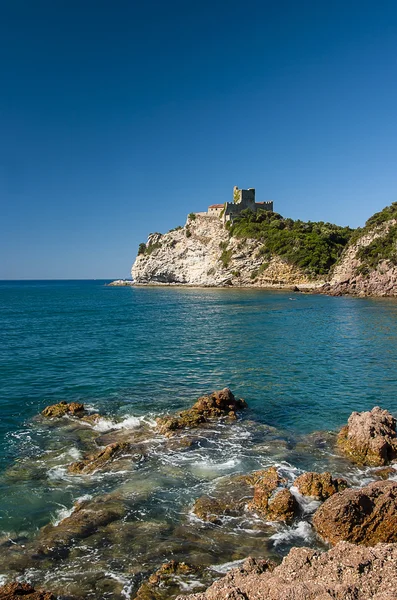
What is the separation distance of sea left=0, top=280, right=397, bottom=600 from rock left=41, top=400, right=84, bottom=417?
0.64m

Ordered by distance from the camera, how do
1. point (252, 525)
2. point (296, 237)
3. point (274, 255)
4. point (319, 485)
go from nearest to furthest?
point (252, 525) → point (319, 485) → point (274, 255) → point (296, 237)

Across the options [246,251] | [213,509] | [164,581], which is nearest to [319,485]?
[213,509]

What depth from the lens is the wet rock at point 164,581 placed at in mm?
7922

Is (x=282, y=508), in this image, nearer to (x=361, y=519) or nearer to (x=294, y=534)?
(x=294, y=534)

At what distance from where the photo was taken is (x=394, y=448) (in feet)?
48.0

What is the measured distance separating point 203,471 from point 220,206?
13092cm

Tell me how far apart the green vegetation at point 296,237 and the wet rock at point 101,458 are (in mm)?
92379

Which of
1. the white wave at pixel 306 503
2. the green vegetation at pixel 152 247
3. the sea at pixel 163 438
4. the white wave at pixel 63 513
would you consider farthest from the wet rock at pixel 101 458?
the green vegetation at pixel 152 247

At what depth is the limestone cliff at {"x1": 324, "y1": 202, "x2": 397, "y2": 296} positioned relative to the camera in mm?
77438

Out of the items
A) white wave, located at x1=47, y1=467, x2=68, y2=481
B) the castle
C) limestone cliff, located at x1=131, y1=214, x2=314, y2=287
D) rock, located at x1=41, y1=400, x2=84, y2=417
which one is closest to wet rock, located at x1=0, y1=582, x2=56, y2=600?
white wave, located at x1=47, y1=467, x2=68, y2=481

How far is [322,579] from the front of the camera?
584cm

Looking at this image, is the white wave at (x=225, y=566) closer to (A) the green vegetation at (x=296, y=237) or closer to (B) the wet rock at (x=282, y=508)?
(B) the wet rock at (x=282, y=508)

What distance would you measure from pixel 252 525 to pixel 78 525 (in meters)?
4.45

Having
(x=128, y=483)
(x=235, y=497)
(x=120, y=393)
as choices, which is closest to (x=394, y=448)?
(x=235, y=497)
